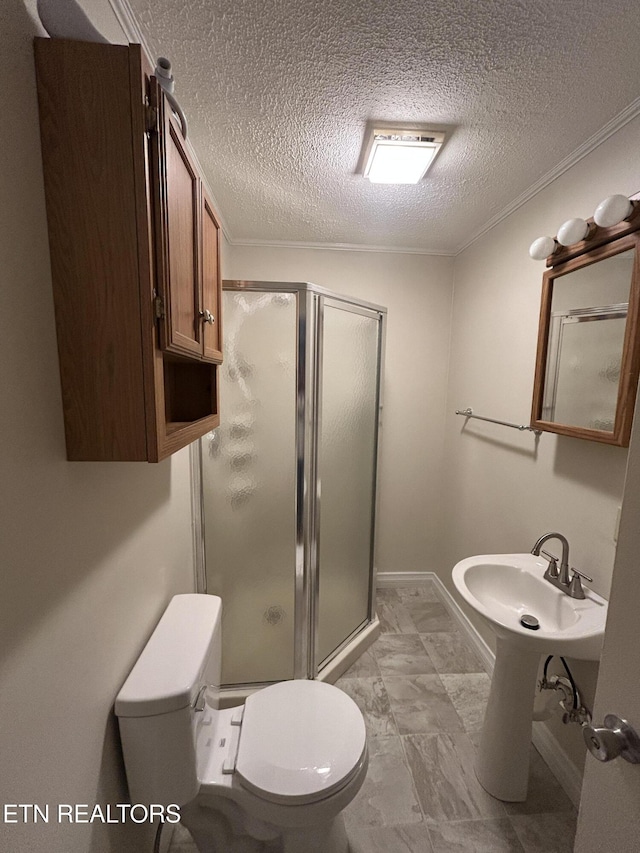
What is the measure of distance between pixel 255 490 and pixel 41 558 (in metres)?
1.11

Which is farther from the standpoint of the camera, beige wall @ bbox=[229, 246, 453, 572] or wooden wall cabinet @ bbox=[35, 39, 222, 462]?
beige wall @ bbox=[229, 246, 453, 572]

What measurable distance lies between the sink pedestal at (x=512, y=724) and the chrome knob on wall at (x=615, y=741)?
872 millimetres

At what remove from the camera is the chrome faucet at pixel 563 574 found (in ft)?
4.31

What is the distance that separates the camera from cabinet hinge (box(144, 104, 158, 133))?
0.63m

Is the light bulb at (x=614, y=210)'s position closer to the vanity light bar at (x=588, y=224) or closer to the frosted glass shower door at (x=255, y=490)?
the vanity light bar at (x=588, y=224)

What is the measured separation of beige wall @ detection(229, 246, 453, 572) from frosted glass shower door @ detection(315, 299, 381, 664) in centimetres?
47

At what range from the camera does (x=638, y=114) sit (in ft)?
3.71

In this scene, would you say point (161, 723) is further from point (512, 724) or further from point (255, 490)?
point (512, 724)

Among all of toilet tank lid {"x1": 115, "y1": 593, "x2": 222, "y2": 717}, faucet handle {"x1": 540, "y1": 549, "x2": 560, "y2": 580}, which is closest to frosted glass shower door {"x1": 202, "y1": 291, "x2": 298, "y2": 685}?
toilet tank lid {"x1": 115, "y1": 593, "x2": 222, "y2": 717}

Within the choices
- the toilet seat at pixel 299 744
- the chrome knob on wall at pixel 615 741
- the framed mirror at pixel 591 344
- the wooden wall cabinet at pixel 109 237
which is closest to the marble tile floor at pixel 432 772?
the toilet seat at pixel 299 744

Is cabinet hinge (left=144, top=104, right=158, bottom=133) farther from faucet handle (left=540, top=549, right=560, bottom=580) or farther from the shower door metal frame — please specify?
faucet handle (left=540, top=549, right=560, bottom=580)

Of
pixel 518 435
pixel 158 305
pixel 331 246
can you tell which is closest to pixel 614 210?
pixel 518 435

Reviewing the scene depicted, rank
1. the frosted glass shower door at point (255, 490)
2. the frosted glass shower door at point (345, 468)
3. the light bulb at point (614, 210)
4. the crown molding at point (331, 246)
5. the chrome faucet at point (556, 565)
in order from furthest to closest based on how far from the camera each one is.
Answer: the crown molding at point (331, 246)
the frosted glass shower door at point (345, 468)
the frosted glass shower door at point (255, 490)
the chrome faucet at point (556, 565)
the light bulb at point (614, 210)

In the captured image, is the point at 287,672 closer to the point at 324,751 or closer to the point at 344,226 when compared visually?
the point at 324,751
